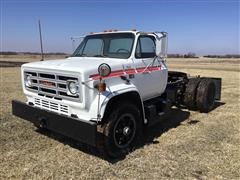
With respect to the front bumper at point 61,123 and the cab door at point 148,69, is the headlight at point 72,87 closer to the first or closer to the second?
the front bumper at point 61,123

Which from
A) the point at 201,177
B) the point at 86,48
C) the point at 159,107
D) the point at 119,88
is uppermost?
the point at 86,48

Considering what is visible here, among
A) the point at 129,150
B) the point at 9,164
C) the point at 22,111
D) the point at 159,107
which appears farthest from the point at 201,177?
the point at 22,111

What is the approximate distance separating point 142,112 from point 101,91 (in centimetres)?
152

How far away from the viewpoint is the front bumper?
5043 mm

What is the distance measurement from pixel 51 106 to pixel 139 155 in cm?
197

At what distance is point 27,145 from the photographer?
20.6ft

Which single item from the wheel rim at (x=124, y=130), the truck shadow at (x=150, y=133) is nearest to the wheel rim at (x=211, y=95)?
the truck shadow at (x=150, y=133)

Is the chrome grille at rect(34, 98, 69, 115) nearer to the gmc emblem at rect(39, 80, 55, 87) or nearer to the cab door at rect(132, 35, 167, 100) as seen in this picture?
the gmc emblem at rect(39, 80, 55, 87)

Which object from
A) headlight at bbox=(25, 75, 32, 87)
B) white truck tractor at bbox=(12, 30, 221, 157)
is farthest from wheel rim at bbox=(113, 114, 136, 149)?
headlight at bbox=(25, 75, 32, 87)

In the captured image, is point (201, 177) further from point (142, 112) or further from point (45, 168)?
point (45, 168)

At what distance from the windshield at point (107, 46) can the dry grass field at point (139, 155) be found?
201 centimetres

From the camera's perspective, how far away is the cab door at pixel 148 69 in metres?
6.42

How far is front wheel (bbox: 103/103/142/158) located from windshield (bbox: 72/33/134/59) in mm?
1250

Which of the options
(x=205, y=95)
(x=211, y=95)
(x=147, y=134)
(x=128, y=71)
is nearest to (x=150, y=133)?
(x=147, y=134)
